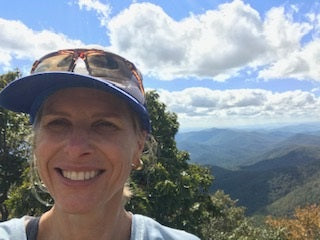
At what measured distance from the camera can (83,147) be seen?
1.80 metres

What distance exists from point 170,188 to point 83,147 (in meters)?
13.3

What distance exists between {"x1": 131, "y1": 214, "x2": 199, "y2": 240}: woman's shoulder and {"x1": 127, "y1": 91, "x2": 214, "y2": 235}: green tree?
9.70 metres

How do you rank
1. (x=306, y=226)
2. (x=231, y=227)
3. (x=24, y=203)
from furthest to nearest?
(x=231, y=227) → (x=306, y=226) → (x=24, y=203)

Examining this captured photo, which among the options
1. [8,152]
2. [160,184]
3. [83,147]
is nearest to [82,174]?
[83,147]

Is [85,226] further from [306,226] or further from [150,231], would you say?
[306,226]

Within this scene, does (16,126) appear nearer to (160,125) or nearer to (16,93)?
(160,125)

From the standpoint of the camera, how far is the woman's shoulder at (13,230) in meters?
1.82

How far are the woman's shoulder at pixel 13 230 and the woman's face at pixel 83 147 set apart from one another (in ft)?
0.66

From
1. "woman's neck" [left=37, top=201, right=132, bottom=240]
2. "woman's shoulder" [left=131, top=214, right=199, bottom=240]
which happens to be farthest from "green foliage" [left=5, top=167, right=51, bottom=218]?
"woman's shoulder" [left=131, top=214, right=199, bottom=240]

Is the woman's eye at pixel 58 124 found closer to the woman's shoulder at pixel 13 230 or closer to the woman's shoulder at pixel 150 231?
the woman's shoulder at pixel 13 230

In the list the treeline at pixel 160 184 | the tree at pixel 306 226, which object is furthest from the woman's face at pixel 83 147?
the tree at pixel 306 226

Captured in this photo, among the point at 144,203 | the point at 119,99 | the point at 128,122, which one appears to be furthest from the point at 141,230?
the point at 144,203

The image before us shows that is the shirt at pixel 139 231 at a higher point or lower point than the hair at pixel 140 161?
lower

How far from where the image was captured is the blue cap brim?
1.73 m
